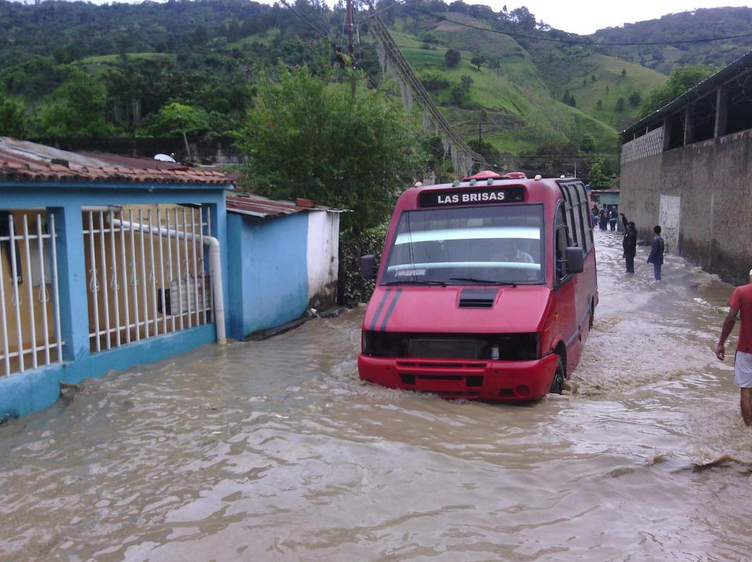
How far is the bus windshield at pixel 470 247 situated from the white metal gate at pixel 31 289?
350cm

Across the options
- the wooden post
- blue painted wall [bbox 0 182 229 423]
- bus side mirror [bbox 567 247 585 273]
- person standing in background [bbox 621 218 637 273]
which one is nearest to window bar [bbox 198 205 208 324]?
blue painted wall [bbox 0 182 229 423]

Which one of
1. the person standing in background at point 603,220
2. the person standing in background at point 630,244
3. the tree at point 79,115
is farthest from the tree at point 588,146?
the person standing in background at point 630,244

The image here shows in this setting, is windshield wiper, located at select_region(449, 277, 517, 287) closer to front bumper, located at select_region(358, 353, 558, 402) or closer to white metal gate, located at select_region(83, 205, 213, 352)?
front bumper, located at select_region(358, 353, 558, 402)

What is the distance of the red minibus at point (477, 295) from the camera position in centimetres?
630

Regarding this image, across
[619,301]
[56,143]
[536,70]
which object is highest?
[536,70]

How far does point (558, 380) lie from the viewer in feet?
22.7

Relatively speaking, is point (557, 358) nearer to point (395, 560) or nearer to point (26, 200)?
point (395, 560)

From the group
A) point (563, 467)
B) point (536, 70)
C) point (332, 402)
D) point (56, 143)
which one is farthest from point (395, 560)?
point (536, 70)

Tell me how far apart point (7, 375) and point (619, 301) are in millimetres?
12659

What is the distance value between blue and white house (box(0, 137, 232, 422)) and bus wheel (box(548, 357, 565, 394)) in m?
4.73

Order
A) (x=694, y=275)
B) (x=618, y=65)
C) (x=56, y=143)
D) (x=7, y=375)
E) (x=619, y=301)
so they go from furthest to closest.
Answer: (x=618, y=65) → (x=56, y=143) → (x=694, y=275) → (x=619, y=301) → (x=7, y=375)

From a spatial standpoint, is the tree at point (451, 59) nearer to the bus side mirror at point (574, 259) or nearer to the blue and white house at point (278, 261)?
the blue and white house at point (278, 261)

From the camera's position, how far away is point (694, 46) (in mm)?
123812

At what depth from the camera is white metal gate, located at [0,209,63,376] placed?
257 inches
